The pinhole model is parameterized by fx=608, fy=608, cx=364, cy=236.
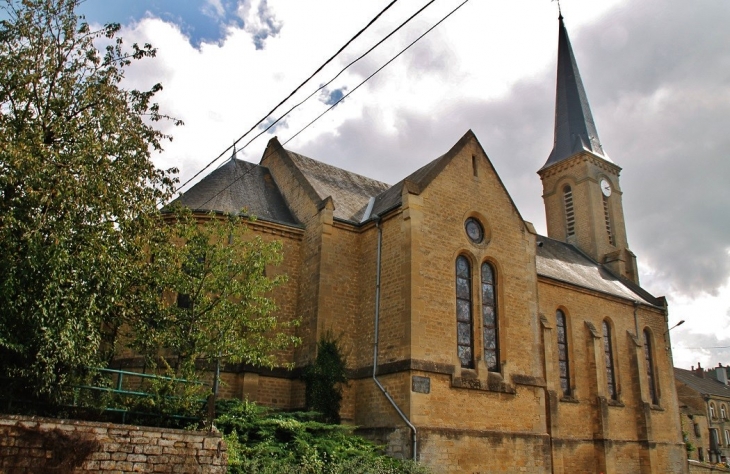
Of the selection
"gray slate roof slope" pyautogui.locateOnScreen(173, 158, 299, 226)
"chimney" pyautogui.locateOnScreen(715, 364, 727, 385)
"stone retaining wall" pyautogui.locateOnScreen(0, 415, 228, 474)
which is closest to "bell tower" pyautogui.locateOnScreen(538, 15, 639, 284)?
"gray slate roof slope" pyautogui.locateOnScreen(173, 158, 299, 226)

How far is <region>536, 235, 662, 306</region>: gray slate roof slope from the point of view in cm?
2970

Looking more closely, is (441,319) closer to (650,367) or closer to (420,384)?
(420,384)

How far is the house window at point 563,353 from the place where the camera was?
27359mm

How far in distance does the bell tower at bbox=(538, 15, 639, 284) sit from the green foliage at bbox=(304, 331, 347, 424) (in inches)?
938

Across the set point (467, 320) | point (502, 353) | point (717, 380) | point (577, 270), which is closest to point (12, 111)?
point (467, 320)

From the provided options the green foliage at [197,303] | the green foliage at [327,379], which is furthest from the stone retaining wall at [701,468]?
the green foliage at [197,303]

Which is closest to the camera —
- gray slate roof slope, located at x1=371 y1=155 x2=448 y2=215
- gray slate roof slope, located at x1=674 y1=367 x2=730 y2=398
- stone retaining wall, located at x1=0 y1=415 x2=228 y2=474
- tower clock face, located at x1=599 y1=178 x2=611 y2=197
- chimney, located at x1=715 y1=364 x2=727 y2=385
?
stone retaining wall, located at x1=0 y1=415 x2=228 y2=474

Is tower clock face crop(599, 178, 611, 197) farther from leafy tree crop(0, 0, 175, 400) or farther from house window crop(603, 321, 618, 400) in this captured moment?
leafy tree crop(0, 0, 175, 400)

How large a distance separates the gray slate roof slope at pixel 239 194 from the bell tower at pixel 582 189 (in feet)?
73.7

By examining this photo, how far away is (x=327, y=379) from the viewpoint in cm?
1903

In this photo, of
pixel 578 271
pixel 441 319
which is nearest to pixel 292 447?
pixel 441 319

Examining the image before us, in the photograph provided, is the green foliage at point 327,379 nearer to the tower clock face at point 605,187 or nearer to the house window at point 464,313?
the house window at point 464,313

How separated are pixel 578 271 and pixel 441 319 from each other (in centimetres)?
1647

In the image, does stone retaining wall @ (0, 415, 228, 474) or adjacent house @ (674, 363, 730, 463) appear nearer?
stone retaining wall @ (0, 415, 228, 474)
